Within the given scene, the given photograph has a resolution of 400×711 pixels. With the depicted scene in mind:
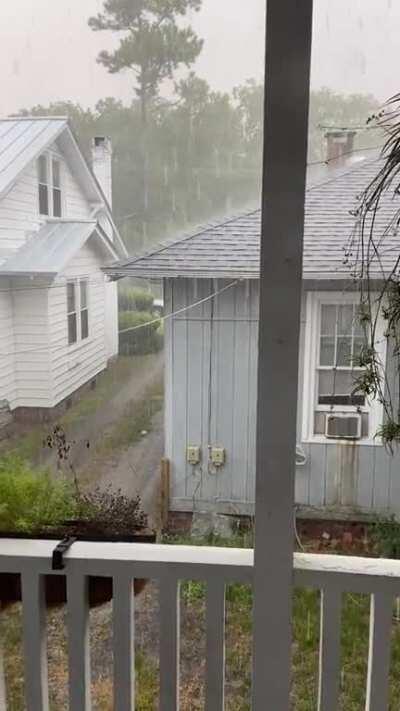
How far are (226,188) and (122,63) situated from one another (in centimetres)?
38

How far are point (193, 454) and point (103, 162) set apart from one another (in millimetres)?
743

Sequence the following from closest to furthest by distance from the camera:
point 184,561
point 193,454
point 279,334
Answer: point 279,334 < point 184,561 < point 193,454

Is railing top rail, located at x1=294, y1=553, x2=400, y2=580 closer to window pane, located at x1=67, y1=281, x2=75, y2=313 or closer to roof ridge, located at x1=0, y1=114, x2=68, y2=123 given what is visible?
window pane, located at x1=67, y1=281, x2=75, y2=313

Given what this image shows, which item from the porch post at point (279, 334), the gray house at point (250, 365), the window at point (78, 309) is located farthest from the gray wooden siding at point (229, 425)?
the window at point (78, 309)

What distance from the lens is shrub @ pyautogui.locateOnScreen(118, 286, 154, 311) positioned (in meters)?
1.32

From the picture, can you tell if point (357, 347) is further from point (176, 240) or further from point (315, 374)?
point (176, 240)

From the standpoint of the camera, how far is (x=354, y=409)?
127cm

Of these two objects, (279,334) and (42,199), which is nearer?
(279,334)

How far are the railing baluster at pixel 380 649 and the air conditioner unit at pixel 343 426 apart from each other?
34cm

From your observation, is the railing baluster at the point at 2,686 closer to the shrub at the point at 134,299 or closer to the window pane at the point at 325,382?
the shrub at the point at 134,299

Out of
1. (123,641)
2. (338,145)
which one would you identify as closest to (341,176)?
(338,145)

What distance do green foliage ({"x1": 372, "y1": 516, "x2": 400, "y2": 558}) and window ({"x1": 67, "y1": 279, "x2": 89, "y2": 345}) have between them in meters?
0.84

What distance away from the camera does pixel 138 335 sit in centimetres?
133

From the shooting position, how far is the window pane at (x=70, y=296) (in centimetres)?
133
